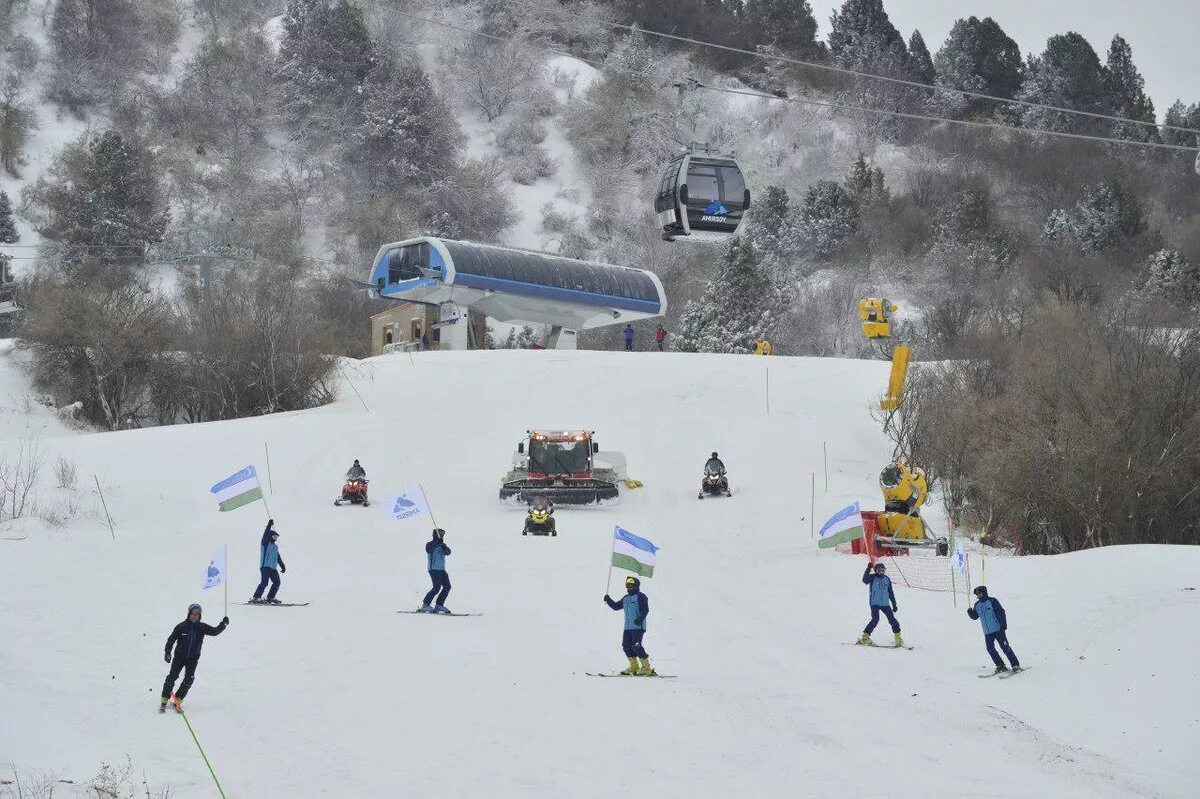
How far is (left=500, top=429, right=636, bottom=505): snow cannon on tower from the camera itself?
113 feet

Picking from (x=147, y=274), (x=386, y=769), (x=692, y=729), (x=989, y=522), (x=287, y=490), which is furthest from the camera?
(x=147, y=274)

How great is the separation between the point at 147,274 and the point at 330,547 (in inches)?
2760

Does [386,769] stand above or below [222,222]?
below

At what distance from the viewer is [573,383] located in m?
51.1

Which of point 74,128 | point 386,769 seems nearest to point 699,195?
point 386,769

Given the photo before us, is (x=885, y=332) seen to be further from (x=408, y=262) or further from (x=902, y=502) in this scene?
(x=408, y=262)

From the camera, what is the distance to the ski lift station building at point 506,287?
202ft

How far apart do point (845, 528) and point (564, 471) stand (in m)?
14.6

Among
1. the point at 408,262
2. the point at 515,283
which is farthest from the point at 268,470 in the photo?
the point at 515,283

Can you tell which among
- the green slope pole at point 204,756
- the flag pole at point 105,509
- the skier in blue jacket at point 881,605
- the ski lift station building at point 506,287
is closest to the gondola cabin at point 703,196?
the skier in blue jacket at point 881,605

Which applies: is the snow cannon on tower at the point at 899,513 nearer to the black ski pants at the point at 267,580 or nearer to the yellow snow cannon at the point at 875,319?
the yellow snow cannon at the point at 875,319

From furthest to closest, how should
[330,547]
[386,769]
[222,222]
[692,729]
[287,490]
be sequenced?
[222,222] → [287,490] → [330,547] → [692,729] → [386,769]

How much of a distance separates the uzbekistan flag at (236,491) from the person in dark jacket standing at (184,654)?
885 centimetres

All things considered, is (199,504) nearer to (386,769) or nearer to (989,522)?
(989,522)
